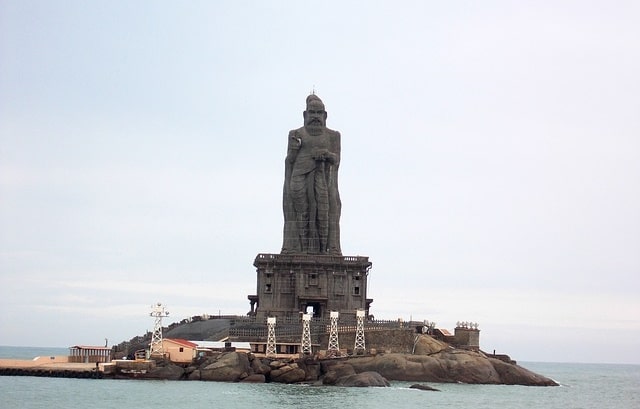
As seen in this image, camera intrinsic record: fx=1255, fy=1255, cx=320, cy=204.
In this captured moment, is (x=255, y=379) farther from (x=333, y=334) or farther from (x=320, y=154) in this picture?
(x=320, y=154)

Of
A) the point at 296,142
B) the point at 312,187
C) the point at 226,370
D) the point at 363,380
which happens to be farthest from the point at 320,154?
the point at 363,380

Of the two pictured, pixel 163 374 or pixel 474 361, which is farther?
pixel 474 361

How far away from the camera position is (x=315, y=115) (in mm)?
100250

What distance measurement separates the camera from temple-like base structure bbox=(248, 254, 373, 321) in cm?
9650

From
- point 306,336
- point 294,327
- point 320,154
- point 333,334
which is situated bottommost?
point 306,336

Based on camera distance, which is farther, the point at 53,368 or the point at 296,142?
the point at 296,142

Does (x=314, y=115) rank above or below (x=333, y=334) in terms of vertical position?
above

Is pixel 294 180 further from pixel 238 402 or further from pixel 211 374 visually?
pixel 238 402

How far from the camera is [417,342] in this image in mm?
86688

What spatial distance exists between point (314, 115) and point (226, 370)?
92.5ft

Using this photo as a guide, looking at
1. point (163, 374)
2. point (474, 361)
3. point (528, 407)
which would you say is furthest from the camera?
point (474, 361)

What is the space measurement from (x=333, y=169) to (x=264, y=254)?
9.41 meters

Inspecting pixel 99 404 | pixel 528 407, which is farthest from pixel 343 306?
pixel 99 404

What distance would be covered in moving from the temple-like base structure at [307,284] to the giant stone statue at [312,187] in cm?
260
